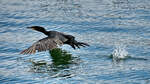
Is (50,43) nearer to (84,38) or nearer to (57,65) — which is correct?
(57,65)

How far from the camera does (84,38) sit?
55.8ft

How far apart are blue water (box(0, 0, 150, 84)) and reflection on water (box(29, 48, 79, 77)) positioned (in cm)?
3

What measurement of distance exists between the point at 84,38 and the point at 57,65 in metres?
3.48

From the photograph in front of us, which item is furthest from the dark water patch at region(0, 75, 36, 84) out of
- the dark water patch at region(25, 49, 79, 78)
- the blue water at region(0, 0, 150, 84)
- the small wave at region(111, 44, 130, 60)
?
the small wave at region(111, 44, 130, 60)

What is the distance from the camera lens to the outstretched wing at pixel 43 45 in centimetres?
1269

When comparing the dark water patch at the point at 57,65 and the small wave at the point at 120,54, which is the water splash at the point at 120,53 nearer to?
the small wave at the point at 120,54

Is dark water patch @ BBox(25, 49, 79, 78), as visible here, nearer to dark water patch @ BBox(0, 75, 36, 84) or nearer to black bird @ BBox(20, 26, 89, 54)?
black bird @ BBox(20, 26, 89, 54)

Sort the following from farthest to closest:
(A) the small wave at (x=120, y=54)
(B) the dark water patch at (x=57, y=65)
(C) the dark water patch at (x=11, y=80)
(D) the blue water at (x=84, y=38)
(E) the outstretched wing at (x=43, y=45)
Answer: (A) the small wave at (x=120, y=54), (B) the dark water patch at (x=57, y=65), (E) the outstretched wing at (x=43, y=45), (D) the blue water at (x=84, y=38), (C) the dark water patch at (x=11, y=80)

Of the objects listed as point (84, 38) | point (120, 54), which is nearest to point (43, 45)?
point (120, 54)

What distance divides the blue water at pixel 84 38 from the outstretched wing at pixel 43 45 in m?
0.76

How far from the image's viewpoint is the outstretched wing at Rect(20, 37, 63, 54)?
41.6ft

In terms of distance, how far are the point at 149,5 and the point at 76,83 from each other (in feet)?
31.3

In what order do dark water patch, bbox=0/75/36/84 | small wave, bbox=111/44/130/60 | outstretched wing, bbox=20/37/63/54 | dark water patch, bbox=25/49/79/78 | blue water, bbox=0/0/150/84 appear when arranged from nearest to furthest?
dark water patch, bbox=0/75/36/84
blue water, bbox=0/0/150/84
outstretched wing, bbox=20/37/63/54
dark water patch, bbox=25/49/79/78
small wave, bbox=111/44/130/60

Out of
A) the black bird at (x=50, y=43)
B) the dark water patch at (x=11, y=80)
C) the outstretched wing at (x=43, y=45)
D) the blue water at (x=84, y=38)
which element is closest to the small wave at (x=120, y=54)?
the blue water at (x=84, y=38)
